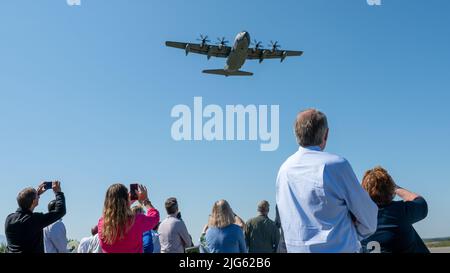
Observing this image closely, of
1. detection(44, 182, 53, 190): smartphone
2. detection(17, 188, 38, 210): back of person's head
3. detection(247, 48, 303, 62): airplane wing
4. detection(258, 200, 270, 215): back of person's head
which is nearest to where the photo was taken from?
detection(17, 188, 38, 210): back of person's head

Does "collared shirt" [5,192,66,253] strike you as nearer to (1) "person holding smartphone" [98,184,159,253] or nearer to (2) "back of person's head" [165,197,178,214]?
(1) "person holding smartphone" [98,184,159,253]

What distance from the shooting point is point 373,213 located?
10.7 ft

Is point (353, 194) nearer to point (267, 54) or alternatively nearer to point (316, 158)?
point (316, 158)

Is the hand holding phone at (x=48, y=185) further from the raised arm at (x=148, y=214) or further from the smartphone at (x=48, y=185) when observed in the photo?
the raised arm at (x=148, y=214)

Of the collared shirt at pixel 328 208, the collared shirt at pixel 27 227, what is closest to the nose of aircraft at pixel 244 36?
the collared shirt at pixel 27 227

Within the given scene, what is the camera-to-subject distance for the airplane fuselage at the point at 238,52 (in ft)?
105

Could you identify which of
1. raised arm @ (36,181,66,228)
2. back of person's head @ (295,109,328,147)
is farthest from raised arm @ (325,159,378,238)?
raised arm @ (36,181,66,228)

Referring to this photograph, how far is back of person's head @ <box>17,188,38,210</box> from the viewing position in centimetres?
573

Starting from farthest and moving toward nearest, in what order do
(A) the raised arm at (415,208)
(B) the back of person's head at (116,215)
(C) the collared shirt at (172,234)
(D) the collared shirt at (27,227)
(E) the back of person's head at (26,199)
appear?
(C) the collared shirt at (172,234), (E) the back of person's head at (26,199), (D) the collared shirt at (27,227), (B) the back of person's head at (116,215), (A) the raised arm at (415,208)

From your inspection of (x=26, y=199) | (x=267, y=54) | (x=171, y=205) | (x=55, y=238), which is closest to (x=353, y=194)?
(x=26, y=199)

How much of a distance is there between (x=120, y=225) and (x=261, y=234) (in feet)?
14.6

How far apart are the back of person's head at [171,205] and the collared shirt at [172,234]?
4.4 inches

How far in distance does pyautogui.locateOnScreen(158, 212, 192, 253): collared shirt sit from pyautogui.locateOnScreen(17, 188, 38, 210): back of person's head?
8.08 feet

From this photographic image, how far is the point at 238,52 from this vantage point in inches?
1305
